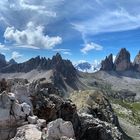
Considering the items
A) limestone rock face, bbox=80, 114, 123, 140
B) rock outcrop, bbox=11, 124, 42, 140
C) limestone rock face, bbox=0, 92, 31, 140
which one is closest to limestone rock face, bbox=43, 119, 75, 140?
rock outcrop, bbox=11, 124, 42, 140

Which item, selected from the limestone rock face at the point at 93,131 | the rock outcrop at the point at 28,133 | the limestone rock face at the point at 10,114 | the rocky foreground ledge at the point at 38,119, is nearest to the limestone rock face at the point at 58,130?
the rocky foreground ledge at the point at 38,119

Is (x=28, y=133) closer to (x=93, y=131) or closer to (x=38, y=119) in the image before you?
(x=38, y=119)

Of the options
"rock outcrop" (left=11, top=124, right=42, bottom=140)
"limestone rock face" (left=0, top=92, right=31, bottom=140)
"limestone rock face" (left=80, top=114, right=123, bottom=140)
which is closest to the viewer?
"rock outcrop" (left=11, top=124, right=42, bottom=140)

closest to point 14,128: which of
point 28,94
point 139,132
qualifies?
point 28,94

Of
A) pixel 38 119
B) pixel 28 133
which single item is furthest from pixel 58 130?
pixel 38 119

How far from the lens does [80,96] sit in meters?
102

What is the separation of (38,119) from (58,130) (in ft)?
17.6

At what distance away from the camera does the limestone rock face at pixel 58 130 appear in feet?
103

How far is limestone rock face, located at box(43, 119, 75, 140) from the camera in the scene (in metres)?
31.5

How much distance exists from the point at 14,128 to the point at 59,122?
5.59 metres

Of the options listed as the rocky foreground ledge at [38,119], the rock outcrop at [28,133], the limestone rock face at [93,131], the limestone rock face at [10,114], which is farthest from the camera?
the limestone rock face at [93,131]

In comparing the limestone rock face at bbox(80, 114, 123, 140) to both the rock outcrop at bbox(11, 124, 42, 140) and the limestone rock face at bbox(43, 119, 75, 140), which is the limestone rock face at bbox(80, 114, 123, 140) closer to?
the rock outcrop at bbox(11, 124, 42, 140)

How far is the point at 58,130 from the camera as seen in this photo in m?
32.2

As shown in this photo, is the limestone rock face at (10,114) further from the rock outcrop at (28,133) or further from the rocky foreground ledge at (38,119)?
the rock outcrop at (28,133)
